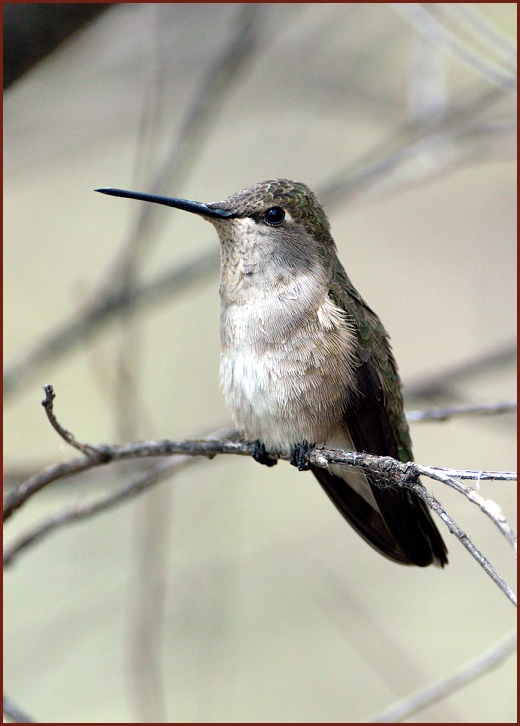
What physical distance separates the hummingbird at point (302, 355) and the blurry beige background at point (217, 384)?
908 mm

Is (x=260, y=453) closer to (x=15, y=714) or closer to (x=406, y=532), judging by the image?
(x=406, y=532)

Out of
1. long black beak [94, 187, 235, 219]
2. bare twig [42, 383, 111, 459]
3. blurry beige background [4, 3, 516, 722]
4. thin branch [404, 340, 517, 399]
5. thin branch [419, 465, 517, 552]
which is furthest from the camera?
blurry beige background [4, 3, 516, 722]

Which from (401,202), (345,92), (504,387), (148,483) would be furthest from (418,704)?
(401,202)

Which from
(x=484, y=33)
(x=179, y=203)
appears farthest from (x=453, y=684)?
(x=484, y=33)

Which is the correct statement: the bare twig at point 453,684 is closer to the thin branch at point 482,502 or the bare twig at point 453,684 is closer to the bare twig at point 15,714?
the bare twig at point 15,714

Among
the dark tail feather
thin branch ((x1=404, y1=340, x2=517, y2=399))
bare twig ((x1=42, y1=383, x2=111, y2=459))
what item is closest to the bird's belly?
the dark tail feather

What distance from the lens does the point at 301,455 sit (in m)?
2.81

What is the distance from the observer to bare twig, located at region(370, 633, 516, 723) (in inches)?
109

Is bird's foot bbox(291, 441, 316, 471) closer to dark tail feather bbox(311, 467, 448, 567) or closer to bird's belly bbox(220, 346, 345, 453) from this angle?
bird's belly bbox(220, 346, 345, 453)

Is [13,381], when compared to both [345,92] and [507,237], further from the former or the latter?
[507,237]

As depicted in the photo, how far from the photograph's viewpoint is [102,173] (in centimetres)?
737

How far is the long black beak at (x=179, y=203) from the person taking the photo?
251 centimetres

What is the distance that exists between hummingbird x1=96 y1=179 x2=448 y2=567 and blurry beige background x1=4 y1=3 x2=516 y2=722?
0.91 metres

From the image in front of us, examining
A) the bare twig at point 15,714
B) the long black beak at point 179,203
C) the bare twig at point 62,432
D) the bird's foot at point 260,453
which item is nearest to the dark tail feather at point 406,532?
the bird's foot at point 260,453
